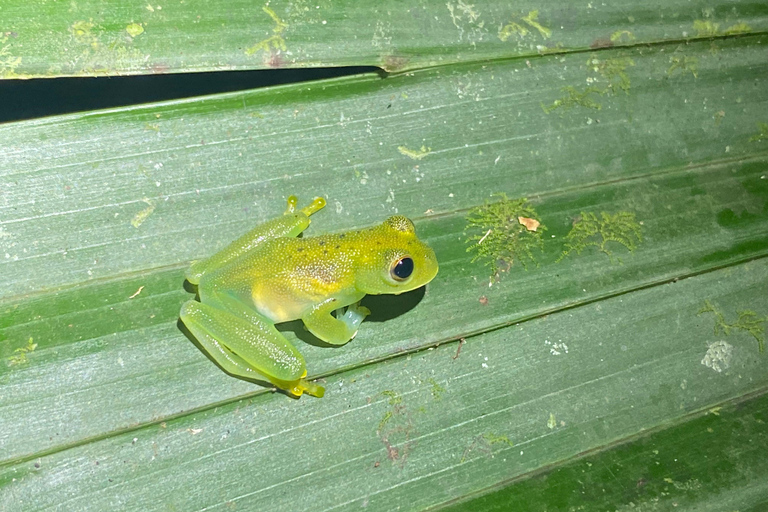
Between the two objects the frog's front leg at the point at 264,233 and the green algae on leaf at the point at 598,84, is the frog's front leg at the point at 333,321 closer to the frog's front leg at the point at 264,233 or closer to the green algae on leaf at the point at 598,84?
the frog's front leg at the point at 264,233

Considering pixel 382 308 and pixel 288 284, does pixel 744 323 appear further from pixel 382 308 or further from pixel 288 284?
pixel 288 284

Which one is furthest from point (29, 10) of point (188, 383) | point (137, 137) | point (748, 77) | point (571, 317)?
point (748, 77)

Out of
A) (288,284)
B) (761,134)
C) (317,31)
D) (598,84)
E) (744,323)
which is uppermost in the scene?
(317,31)

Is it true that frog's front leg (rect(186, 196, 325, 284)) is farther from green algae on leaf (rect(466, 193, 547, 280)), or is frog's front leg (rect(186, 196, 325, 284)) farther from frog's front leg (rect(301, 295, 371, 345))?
green algae on leaf (rect(466, 193, 547, 280))

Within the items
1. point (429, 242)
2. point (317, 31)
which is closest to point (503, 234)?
point (429, 242)

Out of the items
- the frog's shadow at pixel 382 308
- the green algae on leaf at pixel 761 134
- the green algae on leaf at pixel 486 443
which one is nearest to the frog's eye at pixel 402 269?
the frog's shadow at pixel 382 308
